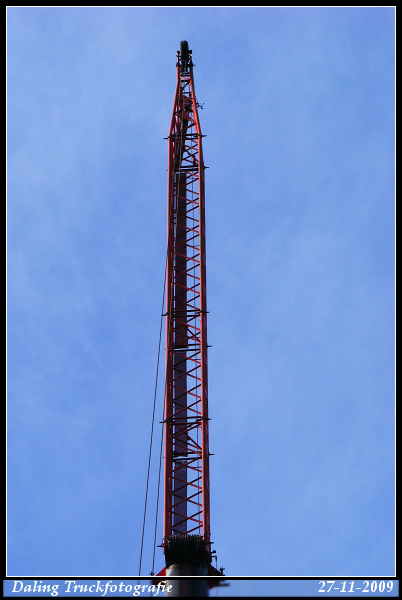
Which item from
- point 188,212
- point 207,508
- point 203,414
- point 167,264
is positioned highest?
point 188,212

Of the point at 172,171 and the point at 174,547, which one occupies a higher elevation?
the point at 172,171

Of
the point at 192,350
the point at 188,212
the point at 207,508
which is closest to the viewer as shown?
the point at 207,508

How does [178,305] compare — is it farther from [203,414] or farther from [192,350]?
[203,414]

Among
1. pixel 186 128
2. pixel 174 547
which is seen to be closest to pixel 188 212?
pixel 186 128

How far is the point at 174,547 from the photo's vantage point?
34.8 m
